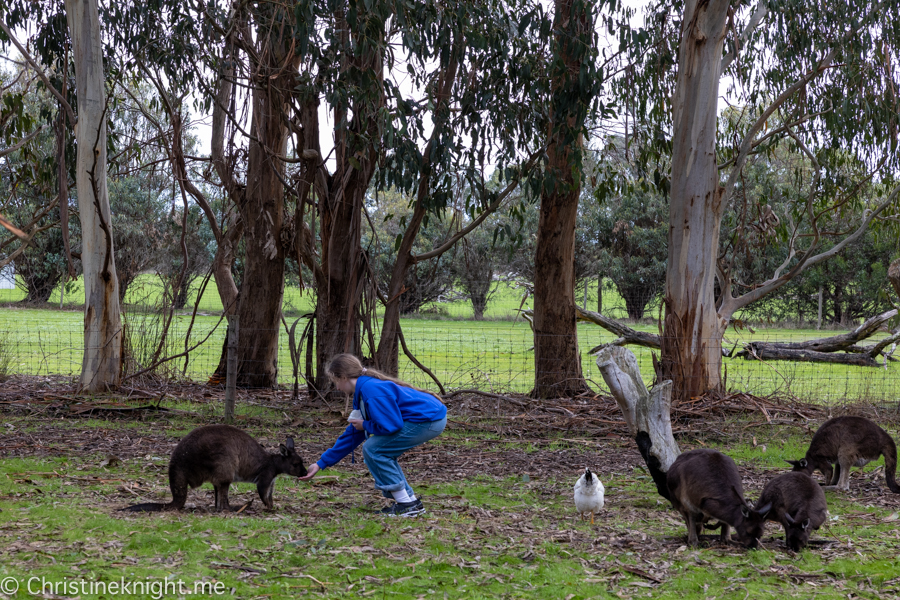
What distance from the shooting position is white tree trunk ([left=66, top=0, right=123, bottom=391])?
10.5 meters

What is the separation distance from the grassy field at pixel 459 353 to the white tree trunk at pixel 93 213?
0.61 meters

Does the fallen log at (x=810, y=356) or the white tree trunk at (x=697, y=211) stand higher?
the white tree trunk at (x=697, y=211)

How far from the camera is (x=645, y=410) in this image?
614cm

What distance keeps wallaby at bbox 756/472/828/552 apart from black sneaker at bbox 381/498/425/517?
224 centimetres

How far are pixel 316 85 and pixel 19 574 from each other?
6.33 metres

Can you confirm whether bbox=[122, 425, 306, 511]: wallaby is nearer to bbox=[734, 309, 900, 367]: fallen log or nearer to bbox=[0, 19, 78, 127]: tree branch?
bbox=[0, 19, 78, 127]: tree branch

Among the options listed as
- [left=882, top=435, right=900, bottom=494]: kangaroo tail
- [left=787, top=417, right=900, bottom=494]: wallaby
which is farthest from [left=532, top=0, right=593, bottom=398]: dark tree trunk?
[left=882, top=435, right=900, bottom=494]: kangaroo tail

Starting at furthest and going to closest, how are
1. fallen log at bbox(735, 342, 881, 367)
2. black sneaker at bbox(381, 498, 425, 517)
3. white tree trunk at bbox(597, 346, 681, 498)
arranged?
fallen log at bbox(735, 342, 881, 367) < white tree trunk at bbox(597, 346, 681, 498) < black sneaker at bbox(381, 498, 425, 517)

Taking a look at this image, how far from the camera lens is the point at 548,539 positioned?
4926mm

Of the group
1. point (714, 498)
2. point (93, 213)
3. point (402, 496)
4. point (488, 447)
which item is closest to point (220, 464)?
point (402, 496)

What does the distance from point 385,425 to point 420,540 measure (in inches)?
34.2

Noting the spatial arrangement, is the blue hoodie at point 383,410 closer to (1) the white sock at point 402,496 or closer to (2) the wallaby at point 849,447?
(1) the white sock at point 402,496

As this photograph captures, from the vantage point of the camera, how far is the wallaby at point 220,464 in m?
5.21

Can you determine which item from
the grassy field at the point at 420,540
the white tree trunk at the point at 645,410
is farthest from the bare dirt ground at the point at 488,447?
the white tree trunk at the point at 645,410
